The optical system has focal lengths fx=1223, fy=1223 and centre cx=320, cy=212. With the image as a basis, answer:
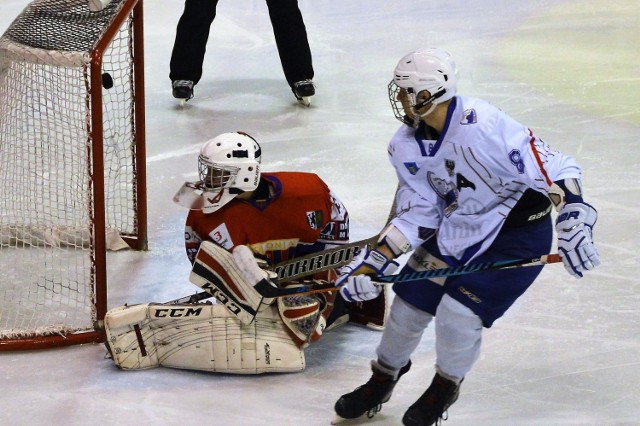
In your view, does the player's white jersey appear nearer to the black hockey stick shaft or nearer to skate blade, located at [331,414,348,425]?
the black hockey stick shaft

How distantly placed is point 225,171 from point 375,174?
1.73m

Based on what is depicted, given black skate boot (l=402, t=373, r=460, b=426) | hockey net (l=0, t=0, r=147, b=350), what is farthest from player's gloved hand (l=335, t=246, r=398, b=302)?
hockey net (l=0, t=0, r=147, b=350)

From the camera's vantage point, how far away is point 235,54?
6477mm

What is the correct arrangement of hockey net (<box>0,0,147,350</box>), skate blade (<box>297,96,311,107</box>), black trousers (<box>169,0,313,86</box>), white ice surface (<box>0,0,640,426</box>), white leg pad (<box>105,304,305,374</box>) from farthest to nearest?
skate blade (<box>297,96,311,107</box>), black trousers (<box>169,0,313,86</box>), hockey net (<box>0,0,147,350</box>), white leg pad (<box>105,304,305,374</box>), white ice surface (<box>0,0,640,426</box>)

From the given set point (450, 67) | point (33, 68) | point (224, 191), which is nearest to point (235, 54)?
point (33, 68)

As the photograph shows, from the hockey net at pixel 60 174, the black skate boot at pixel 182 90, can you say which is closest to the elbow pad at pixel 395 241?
the hockey net at pixel 60 174

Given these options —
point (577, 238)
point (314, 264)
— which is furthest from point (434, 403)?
point (314, 264)

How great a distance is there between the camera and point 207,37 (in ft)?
18.3

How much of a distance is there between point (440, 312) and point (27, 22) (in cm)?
165

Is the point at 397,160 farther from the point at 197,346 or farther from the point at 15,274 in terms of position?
the point at 15,274

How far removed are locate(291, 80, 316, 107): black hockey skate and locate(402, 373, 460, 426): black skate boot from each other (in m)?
2.95

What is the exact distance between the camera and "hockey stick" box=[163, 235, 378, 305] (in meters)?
3.26

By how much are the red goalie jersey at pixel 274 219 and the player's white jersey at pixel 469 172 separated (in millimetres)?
442

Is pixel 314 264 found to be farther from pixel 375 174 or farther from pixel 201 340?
pixel 375 174
